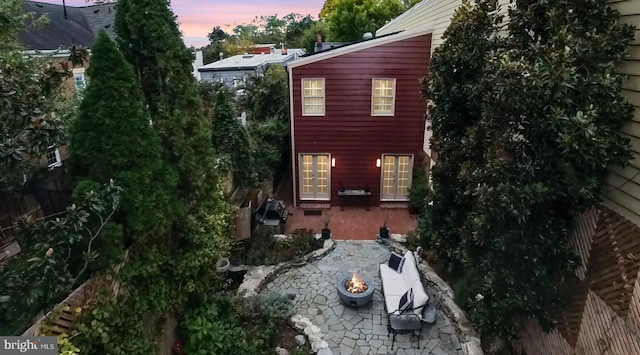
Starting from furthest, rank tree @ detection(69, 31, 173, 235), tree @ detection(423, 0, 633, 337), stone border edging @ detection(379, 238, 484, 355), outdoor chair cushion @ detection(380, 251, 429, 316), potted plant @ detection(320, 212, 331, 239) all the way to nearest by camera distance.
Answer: potted plant @ detection(320, 212, 331, 239), outdoor chair cushion @ detection(380, 251, 429, 316), stone border edging @ detection(379, 238, 484, 355), tree @ detection(69, 31, 173, 235), tree @ detection(423, 0, 633, 337)

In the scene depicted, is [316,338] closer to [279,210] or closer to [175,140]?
[175,140]

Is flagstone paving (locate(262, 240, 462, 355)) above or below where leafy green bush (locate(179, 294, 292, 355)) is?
below

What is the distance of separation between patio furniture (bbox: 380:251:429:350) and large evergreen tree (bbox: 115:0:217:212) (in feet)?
15.0

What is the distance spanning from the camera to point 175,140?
212 inches

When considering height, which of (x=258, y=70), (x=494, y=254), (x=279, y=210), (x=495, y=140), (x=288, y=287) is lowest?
(x=288, y=287)

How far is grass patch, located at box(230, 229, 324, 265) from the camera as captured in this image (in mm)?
9672

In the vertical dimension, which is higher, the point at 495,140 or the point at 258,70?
the point at 258,70

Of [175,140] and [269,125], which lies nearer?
[175,140]

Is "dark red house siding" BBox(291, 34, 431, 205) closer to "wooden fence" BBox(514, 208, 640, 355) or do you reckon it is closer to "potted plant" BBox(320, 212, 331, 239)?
"potted plant" BBox(320, 212, 331, 239)

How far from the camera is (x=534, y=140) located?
4688 mm

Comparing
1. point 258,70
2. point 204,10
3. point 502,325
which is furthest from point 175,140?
point 204,10

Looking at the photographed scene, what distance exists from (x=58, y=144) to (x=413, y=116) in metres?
11.3

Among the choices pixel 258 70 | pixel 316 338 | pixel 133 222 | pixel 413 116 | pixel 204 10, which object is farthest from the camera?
pixel 204 10

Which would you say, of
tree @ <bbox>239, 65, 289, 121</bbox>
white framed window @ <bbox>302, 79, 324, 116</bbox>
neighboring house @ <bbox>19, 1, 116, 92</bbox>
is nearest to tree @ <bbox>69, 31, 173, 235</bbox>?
neighboring house @ <bbox>19, 1, 116, 92</bbox>
